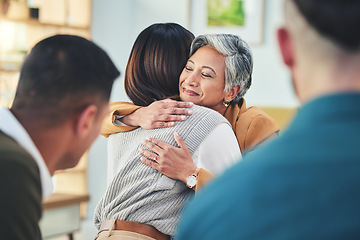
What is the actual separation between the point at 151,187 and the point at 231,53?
1.87 feet

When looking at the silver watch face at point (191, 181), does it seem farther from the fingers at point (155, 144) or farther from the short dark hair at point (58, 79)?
the short dark hair at point (58, 79)

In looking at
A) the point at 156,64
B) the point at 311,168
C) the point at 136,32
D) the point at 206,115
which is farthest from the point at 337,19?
the point at 136,32

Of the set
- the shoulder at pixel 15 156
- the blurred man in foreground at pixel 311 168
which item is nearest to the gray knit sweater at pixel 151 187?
the shoulder at pixel 15 156

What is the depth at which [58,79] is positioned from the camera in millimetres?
1044

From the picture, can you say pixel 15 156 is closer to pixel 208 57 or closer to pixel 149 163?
pixel 149 163

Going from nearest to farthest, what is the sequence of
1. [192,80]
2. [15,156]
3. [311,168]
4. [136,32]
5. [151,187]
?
1. [311,168]
2. [15,156]
3. [151,187]
4. [192,80]
5. [136,32]

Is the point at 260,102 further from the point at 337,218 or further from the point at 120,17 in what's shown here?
the point at 337,218

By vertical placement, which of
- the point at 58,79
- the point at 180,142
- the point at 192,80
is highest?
the point at 58,79

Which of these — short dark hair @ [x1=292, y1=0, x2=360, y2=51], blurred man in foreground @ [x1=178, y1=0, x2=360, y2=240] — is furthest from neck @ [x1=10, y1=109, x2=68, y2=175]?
short dark hair @ [x1=292, y1=0, x2=360, y2=51]

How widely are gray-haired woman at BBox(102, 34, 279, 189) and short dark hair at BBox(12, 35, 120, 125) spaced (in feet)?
1.42

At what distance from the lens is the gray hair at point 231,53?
5.63 feet

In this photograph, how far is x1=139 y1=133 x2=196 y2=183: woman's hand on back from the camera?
1440mm

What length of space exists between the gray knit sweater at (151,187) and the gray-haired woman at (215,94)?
4 centimetres

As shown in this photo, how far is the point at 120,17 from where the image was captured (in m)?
5.15
